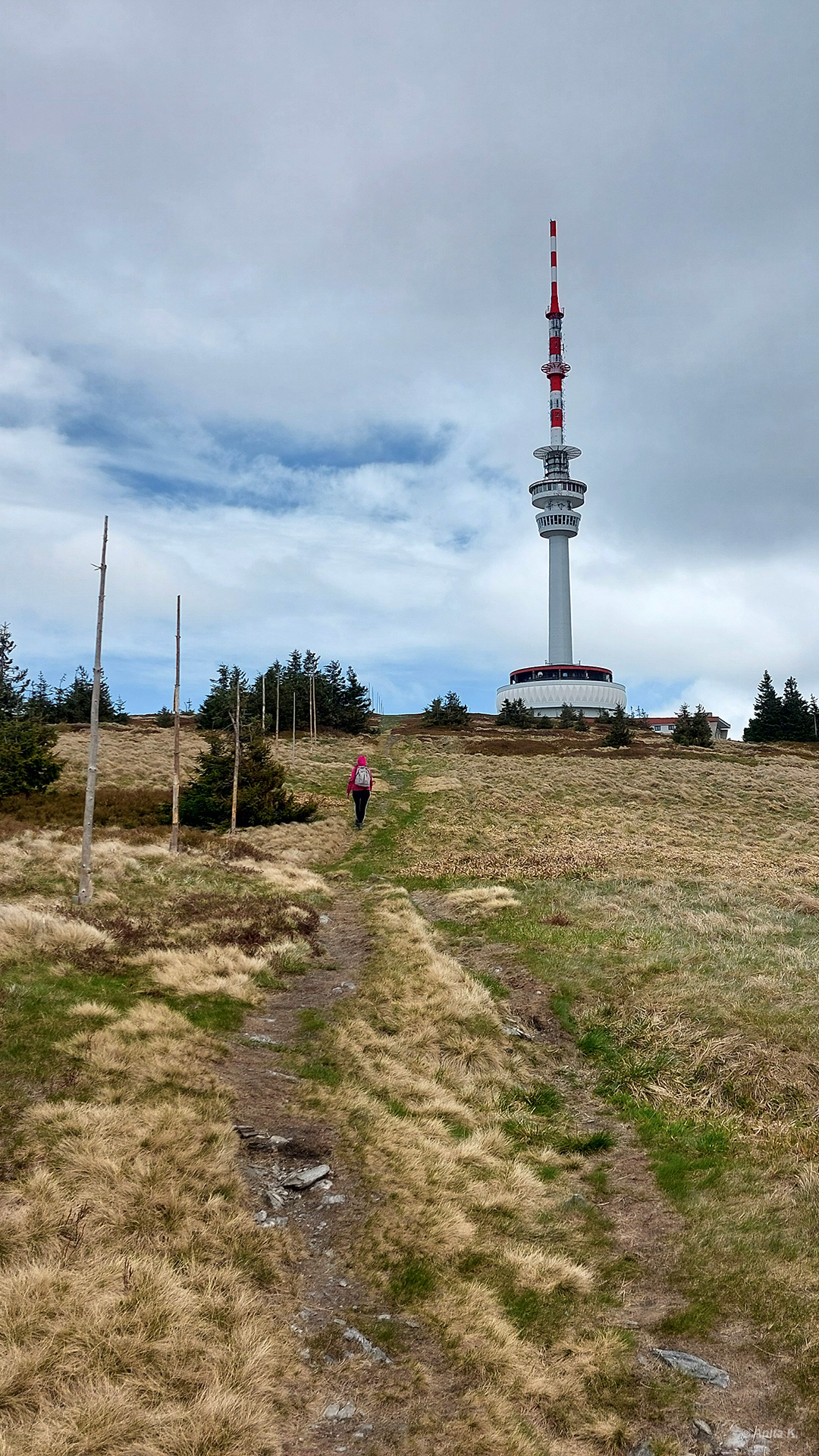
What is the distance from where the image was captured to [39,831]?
26.2 metres

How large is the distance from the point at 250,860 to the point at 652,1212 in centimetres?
1934

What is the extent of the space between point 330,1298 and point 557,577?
147362 mm

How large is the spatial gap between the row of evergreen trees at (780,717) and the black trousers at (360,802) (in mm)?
80284

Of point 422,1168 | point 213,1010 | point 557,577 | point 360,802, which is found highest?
point 557,577

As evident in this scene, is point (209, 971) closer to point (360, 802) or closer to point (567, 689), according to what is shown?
point (360, 802)

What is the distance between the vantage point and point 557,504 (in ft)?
498

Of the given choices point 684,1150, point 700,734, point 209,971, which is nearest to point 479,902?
point 209,971

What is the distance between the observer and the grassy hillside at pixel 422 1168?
5711mm

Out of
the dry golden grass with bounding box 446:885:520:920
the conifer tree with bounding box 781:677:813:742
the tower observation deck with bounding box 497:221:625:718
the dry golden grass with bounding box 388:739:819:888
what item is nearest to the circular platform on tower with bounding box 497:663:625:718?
the tower observation deck with bounding box 497:221:625:718

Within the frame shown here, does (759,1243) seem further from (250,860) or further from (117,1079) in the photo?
(250,860)

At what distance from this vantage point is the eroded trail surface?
553cm

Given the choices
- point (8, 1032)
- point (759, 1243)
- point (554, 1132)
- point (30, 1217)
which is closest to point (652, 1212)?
point (759, 1243)

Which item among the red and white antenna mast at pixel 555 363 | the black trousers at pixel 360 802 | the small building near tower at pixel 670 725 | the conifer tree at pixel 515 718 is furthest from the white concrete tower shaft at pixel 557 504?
the black trousers at pixel 360 802

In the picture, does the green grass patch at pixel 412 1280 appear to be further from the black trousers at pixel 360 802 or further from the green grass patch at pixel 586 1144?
the black trousers at pixel 360 802
